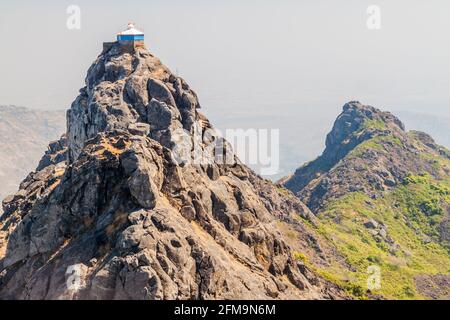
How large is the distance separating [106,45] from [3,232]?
2611 inches

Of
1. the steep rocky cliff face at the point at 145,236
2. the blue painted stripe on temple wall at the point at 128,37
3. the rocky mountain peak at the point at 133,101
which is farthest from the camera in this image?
the blue painted stripe on temple wall at the point at 128,37

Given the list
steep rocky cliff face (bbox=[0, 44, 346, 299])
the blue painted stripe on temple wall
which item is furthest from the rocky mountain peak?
steep rocky cliff face (bbox=[0, 44, 346, 299])

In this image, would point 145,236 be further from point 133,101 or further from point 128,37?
point 128,37

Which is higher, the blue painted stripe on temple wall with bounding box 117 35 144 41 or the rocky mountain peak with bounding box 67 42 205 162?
the blue painted stripe on temple wall with bounding box 117 35 144 41

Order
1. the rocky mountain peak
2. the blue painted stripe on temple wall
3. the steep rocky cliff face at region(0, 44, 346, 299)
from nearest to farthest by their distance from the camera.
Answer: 1. the steep rocky cliff face at region(0, 44, 346, 299)
2. the rocky mountain peak
3. the blue painted stripe on temple wall

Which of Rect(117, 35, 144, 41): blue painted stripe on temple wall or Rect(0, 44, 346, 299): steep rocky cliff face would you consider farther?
Rect(117, 35, 144, 41): blue painted stripe on temple wall

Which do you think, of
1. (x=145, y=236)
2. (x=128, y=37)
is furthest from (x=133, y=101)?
(x=145, y=236)

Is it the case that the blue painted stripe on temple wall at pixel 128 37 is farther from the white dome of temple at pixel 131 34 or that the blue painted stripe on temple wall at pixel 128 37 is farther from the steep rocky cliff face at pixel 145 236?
the steep rocky cliff face at pixel 145 236

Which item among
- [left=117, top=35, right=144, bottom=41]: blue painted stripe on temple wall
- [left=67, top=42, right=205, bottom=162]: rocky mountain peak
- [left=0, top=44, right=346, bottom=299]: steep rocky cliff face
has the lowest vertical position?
[left=0, top=44, right=346, bottom=299]: steep rocky cliff face

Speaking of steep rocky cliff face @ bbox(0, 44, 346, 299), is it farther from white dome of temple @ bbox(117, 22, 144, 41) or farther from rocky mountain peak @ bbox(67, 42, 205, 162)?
white dome of temple @ bbox(117, 22, 144, 41)

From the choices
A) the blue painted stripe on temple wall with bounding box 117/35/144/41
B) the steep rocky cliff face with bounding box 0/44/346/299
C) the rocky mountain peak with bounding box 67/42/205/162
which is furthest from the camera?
the blue painted stripe on temple wall with bounding box 117/35/144/41

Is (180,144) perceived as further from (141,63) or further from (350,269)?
(350,269)

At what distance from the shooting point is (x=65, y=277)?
76.1 m

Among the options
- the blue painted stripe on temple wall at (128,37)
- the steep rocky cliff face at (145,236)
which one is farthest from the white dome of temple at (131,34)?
the steep rocky cliff face at (145,236)
